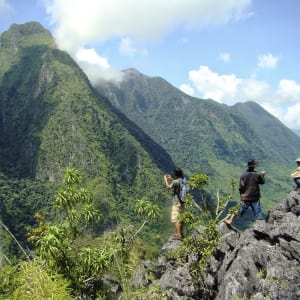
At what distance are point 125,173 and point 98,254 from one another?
184941mm

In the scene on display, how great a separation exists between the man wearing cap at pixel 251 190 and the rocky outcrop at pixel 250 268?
483mm

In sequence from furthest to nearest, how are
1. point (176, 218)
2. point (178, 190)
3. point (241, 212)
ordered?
point (178, 190)
point (176, 218)
point (241, 212)

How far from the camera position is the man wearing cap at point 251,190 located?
13.6m

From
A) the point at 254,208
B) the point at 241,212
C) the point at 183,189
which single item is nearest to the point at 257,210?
the point at 254,208

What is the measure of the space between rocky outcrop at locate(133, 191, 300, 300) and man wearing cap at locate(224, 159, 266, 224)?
1.59ft

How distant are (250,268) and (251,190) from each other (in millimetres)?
3952

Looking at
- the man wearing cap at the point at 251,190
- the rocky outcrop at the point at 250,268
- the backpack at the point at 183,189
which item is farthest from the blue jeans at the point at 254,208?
the backpack at the point at 183,189

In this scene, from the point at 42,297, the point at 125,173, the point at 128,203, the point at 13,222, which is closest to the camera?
the point at 42,297

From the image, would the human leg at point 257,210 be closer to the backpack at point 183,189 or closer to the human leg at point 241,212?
the human leg at point 241,212

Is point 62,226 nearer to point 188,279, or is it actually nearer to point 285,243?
point 188,279

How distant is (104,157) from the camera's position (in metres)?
198

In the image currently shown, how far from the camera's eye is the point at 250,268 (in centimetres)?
1016

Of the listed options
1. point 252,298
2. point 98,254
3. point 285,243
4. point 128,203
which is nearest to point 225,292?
point 252,298

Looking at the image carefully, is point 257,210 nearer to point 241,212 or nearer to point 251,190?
point 241,212
